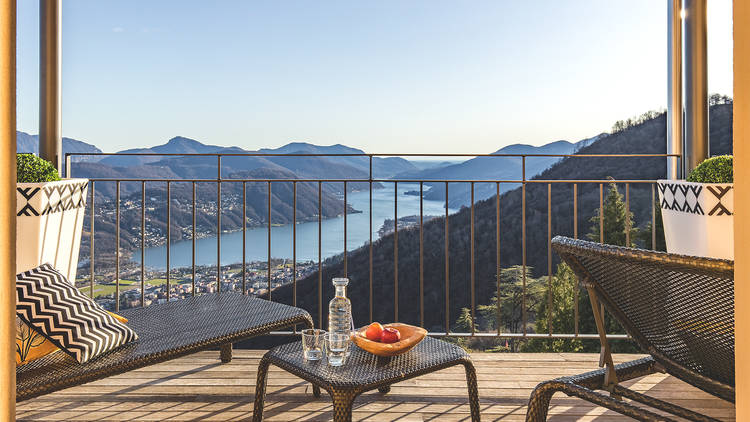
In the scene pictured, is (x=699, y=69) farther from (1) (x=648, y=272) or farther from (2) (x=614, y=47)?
(2) (x=614, y=47)

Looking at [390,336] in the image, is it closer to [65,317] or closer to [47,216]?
[65,317]

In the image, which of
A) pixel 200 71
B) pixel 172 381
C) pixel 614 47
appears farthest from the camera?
pixel 200 71

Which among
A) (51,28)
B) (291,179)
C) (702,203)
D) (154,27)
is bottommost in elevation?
(702,203)

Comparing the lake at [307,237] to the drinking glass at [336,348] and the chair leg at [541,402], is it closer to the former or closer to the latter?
the drinking glass at [336,348]

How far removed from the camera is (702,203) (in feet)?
8.32

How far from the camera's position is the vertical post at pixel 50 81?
2.93 meters

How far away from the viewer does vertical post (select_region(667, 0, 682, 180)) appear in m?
3.12

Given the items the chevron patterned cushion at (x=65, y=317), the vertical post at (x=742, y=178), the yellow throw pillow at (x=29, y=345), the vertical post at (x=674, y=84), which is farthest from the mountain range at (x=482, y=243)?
the vertical post at (x=742, y=178)

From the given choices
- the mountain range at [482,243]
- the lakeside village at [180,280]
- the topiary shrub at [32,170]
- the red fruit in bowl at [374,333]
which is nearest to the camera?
the red fruit in bowl at [374,333]

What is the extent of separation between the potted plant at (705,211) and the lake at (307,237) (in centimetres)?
138

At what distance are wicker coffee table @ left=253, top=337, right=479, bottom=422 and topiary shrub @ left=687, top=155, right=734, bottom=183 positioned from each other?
5.89ft

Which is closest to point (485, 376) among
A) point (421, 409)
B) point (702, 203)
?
point (421, 409)

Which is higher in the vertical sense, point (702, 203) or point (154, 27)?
point (154, 27)

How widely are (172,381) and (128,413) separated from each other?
1.16 ft
